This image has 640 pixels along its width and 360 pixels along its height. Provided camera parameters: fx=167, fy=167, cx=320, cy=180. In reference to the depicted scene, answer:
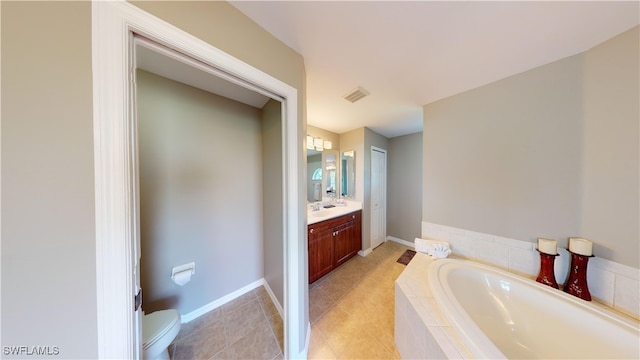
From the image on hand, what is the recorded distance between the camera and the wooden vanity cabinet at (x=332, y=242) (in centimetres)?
202

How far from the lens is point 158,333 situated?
104 cm

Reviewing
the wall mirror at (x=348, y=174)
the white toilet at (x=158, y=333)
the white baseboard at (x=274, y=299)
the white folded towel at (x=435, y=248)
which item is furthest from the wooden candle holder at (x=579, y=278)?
the white toilet at (x=158, y=333)

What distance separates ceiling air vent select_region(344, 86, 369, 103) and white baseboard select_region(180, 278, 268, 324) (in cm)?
228

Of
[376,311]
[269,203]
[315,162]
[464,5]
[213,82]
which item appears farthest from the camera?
[315,162]

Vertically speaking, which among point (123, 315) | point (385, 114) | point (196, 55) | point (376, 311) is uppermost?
point (385, 114)

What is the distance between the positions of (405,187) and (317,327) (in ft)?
8.62

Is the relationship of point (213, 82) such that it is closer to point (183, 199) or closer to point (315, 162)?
point (183, 199)

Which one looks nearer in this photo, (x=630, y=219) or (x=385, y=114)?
(x=630, y=219)

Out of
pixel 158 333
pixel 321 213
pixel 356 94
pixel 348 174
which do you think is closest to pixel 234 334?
pixel 158 333

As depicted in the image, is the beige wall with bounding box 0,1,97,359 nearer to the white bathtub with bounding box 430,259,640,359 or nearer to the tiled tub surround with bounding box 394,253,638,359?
the tiled tub surround with bounding box 394,253,638,359

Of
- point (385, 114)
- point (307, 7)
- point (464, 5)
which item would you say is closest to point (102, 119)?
point (307, 7)

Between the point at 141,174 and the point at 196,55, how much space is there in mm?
1146

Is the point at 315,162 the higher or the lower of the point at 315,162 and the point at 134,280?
the higher

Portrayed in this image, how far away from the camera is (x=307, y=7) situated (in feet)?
2.95
